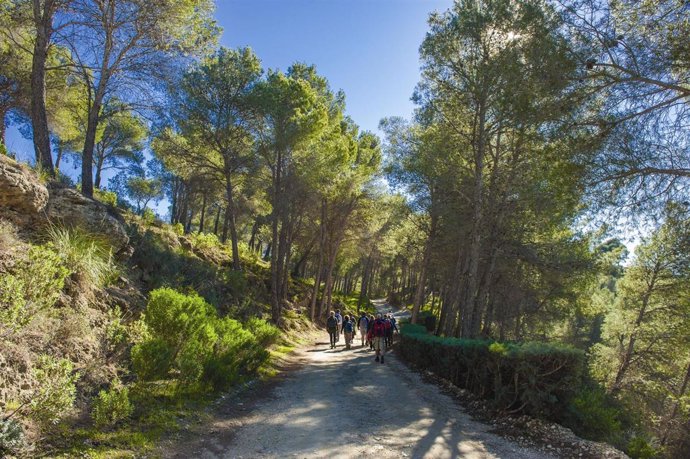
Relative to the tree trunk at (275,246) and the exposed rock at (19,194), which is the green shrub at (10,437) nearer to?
the exposed rock at (19,194)

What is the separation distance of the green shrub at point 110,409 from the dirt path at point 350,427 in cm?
79

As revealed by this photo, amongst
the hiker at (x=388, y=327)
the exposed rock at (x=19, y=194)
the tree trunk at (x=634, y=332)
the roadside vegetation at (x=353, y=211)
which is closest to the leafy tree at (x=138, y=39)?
the roadside vegetation at (x=353, y=211)

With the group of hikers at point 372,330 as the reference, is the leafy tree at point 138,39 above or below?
above

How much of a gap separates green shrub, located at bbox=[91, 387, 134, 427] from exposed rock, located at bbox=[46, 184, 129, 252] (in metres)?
4.31

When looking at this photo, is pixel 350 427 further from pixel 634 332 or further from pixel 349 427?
pixel 634 332

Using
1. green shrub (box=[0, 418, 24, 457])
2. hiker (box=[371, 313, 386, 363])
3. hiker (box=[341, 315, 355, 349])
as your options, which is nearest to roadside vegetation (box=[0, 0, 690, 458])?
green shrub (box=[0, 418, 24, 457])

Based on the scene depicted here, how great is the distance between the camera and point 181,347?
20.6ft

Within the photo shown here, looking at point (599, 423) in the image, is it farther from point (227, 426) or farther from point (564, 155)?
point (227, 426)

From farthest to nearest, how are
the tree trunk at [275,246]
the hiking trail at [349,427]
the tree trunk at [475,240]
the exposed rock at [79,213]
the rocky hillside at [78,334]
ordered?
the tree trunk at [275,246] < the tree trunk at [475,240] < the exposed rock at [79,213] < the hiking trail at [349,427] < the rocky hillside at [78,334]

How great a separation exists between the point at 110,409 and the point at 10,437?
49.1 inches

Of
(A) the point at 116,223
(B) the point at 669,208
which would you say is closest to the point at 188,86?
(A) the point at 116,223

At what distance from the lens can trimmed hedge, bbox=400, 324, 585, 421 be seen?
6352 mm

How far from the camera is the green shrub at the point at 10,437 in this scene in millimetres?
3076

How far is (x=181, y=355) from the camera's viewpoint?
6090 millimetres
